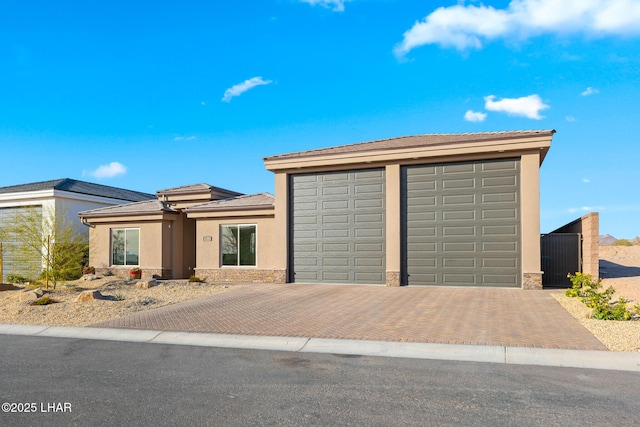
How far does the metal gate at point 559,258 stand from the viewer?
18062 millimetres

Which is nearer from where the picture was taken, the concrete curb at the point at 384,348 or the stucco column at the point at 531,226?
the concrete curb at the point at 384,348

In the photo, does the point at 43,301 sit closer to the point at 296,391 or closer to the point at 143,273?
the point at 143,273

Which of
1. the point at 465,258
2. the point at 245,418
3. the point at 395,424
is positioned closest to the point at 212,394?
the point at 245,418

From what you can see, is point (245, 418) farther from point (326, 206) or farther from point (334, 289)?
A: point (326, 206)

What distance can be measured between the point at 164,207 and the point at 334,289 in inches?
411

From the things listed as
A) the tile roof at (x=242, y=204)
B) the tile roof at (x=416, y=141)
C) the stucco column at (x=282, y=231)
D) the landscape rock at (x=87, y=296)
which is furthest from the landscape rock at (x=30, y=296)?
the tile roof at (x=416, y=141)

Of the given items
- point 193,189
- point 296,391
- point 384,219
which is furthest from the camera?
point 193,189

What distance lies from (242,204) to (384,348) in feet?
45.6

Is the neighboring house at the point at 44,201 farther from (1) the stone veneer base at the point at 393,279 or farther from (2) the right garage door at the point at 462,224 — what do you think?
(2) the right garage door at the point at 462,224

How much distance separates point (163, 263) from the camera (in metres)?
22.5

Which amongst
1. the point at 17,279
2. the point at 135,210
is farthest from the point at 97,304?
the point at 17,279

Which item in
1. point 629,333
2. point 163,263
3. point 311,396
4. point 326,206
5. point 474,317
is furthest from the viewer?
point 163,263

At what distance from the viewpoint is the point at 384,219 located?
18781 mm

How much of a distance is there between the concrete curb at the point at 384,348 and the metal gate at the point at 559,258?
445 inches
